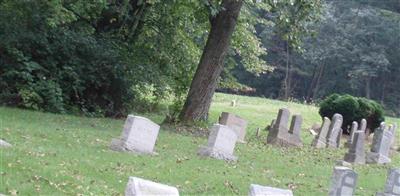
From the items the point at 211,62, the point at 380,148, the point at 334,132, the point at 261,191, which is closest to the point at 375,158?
the point at 380,148

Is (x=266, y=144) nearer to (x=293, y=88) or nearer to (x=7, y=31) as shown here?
(x=7, y=31)

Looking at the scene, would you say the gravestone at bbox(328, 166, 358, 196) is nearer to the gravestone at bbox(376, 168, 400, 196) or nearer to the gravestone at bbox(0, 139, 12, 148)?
the gravestone at bbox(376, 168, 400, 196)

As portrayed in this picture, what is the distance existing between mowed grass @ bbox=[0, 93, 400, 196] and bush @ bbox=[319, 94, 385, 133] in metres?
7.77

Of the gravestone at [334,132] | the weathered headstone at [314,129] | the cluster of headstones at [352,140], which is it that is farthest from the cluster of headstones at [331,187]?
the weathered headstone at [314,129]

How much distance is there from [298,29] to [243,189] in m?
11.4

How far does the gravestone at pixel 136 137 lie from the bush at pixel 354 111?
14557mm

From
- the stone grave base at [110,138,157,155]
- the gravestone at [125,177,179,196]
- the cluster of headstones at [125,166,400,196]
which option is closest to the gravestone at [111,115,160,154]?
the stone grave base at [110,138,157,155]

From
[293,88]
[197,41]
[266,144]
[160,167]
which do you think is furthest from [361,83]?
[160,167]

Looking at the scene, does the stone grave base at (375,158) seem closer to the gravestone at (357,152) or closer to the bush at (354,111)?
the gravestone at (357,152)

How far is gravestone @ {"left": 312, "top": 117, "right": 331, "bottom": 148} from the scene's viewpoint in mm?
20953

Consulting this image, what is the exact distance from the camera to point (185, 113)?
64.3 ft

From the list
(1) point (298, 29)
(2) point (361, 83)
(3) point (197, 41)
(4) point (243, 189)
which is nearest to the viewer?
(4) point (243, 189)

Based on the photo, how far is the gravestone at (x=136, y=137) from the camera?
12.3m

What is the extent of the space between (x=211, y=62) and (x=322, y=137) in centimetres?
458
